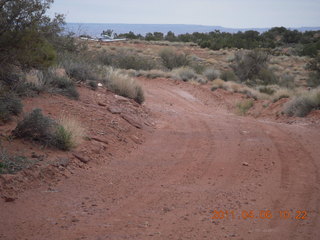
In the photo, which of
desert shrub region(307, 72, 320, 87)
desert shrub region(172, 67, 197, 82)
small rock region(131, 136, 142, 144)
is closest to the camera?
small rock region(131, 136, 142, 144)

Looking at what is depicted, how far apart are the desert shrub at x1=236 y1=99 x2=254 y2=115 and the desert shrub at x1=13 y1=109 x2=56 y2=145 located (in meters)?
12.0

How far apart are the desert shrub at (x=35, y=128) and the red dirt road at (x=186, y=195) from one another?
1246 mm

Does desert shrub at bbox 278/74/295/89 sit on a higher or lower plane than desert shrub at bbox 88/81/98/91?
lower

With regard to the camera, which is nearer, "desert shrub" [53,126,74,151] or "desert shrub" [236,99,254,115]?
"desert shrub" [53,126,74,151]

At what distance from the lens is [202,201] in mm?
6156

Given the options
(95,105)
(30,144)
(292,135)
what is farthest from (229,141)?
(30,144)

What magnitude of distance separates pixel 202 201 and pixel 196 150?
129 inches

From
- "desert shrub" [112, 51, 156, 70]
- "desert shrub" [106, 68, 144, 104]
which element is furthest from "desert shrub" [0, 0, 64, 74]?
"desert shrub" [112, 51, 156, 70]

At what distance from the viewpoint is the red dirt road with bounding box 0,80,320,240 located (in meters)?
5.04

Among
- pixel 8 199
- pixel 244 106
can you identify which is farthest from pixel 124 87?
pixel 8 199

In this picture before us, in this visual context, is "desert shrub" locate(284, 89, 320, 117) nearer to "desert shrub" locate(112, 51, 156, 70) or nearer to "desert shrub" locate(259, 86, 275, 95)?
"desert shrub" locate(259, 86, 275, 95)

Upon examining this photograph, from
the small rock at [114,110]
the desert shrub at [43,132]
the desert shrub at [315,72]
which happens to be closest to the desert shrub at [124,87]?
the small rock at [114,110]
